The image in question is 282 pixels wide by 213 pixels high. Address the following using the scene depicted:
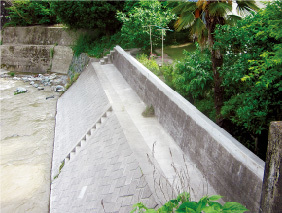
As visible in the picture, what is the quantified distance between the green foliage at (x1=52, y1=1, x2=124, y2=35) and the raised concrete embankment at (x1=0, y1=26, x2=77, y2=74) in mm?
3892

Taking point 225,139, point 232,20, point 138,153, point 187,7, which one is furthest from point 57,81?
point 225,139

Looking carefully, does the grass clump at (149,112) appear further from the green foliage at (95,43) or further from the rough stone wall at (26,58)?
the rough stone wall at (26,58)

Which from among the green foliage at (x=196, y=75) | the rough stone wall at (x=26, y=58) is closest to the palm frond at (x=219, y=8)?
the green foliage at (x=196, y=75)

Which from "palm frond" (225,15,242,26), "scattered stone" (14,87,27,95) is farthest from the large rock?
"palm frond" (225,15,242,26)

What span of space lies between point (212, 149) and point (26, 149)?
28.2ft

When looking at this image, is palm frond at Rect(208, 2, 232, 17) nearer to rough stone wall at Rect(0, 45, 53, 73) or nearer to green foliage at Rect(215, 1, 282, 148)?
green foliage at Rect(215, 1, 282, 148)

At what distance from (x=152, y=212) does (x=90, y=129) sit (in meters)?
7.39

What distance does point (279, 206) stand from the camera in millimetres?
2982

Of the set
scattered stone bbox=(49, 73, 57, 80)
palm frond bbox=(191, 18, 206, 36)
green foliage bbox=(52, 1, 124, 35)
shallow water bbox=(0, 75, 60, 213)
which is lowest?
shallow water bbox=(0, 75, 60, 213)

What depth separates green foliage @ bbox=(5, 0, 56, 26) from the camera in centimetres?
2475

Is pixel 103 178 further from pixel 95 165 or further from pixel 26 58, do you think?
pixel 26 58

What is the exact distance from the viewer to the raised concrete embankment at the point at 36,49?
76.5ft

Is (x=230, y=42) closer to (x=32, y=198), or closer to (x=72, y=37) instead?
(x=32, y=198)

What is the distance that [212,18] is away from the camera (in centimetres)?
729
